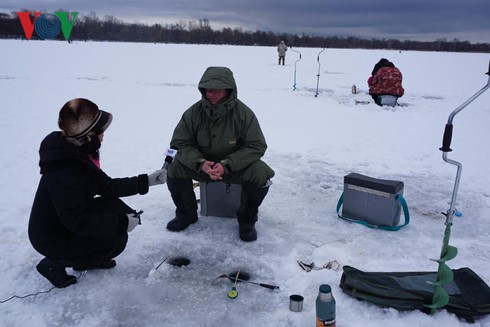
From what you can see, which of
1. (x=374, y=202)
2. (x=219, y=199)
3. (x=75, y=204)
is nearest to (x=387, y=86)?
(x=374, y=202)

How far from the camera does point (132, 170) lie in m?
5.29

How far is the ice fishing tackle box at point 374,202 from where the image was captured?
12.0ft

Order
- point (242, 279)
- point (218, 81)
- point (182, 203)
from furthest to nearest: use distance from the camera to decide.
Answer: point (182, 203), point (218, 81), point (242, 279)

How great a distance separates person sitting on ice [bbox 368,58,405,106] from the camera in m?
10.8

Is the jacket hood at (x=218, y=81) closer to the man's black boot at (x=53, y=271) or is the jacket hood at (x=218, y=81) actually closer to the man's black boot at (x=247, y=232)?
the man's black boot at (x=247, y=232)

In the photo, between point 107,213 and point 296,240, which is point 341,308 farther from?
point 107,213

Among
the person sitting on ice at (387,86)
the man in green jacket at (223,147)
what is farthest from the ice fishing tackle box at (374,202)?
the person sitting on ice at (387,86)

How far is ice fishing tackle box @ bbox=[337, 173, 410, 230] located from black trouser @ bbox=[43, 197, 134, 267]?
6.89ft

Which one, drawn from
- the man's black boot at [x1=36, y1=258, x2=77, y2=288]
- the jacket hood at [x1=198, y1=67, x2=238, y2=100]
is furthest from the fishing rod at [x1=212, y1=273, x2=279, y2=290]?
the jacket hood at [x1=198, y1=67, x2=238, y2=100]

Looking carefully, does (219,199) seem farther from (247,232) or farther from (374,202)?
(374,202)

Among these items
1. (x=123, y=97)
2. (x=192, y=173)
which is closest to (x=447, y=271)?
(x=192, y=173)

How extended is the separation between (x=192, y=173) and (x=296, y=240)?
1111 mm

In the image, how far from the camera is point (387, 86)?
10797 millimetres

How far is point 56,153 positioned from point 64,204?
32 cm
